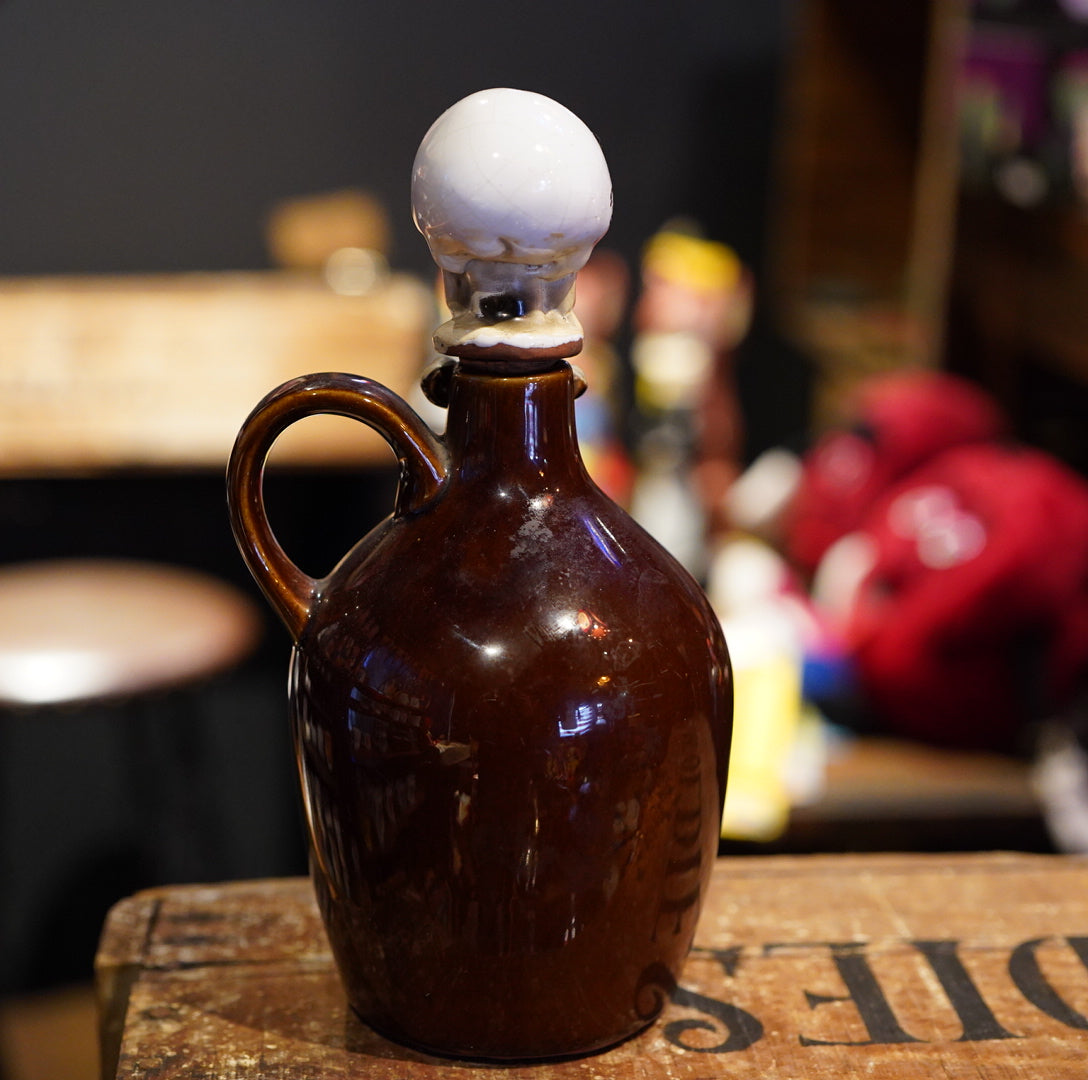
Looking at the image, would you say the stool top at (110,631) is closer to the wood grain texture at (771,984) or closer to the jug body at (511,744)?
the wood grain texture at (771,984)

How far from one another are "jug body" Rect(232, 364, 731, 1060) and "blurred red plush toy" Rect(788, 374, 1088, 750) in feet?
3.33

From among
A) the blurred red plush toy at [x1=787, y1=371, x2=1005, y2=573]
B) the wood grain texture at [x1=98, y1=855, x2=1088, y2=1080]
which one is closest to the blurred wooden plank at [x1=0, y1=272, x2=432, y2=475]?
the blurred red plush toy at [x1=787, y1=371, x2=1005, y2=573]

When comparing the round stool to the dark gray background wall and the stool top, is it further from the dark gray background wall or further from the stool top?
the dark gray background wall

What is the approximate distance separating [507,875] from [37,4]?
2734mm

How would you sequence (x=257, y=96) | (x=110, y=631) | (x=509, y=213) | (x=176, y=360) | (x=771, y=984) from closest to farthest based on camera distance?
(x=509, y=213) → (x=771, y=984) → (x=110, y=631) → (x=176, y=360) → (x=257, y=96)

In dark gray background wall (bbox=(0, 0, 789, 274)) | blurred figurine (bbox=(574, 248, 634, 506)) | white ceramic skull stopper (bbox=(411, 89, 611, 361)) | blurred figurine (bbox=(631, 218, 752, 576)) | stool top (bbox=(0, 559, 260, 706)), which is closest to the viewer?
white ceramic skull stopper (bbox=(411, 89, 611, 361))

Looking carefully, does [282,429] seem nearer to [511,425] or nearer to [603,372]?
[511,425]

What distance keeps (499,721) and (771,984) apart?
30cm

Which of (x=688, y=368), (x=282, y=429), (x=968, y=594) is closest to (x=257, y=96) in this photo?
(x=688, y=368)

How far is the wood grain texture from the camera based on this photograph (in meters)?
0.77

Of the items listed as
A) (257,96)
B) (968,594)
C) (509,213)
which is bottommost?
(968,594)

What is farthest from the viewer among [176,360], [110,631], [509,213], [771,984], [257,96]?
[257,96]

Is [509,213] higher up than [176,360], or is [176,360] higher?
[509,213]

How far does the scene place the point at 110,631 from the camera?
66.9 inches
